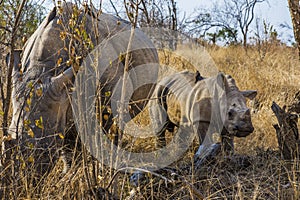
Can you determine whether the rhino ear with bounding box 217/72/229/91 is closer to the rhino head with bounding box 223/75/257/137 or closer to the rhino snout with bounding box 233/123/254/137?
the rhino head with bounding box 223/75/257/137

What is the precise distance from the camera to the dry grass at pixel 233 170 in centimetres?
282

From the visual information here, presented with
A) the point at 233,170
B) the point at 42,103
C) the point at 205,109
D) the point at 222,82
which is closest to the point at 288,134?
the point at 233,170

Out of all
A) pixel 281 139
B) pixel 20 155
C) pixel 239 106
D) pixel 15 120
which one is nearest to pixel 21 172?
pixel 20 155

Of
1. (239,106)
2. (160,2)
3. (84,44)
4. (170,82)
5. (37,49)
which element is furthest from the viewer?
(160,2)

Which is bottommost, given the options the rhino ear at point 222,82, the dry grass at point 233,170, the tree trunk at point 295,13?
the dry grass at point 233,170

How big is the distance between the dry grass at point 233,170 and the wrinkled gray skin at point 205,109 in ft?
1.09

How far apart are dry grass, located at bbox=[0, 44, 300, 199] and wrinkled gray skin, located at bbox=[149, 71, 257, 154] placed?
33 cm

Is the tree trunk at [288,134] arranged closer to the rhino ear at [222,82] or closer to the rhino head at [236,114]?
the rhino head at [236,114]

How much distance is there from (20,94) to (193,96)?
2.57m

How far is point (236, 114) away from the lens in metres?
4.51

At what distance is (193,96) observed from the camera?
5090 mm

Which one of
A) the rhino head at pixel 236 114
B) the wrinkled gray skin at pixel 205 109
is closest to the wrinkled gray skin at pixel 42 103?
the wrinkled gray skin at pixel 205 109

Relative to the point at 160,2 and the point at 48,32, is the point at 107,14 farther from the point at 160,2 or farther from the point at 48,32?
the point at 160,2

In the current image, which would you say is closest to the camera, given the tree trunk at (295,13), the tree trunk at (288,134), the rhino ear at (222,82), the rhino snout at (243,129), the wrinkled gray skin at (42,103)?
the wrinkled gray skin at (42,103)
